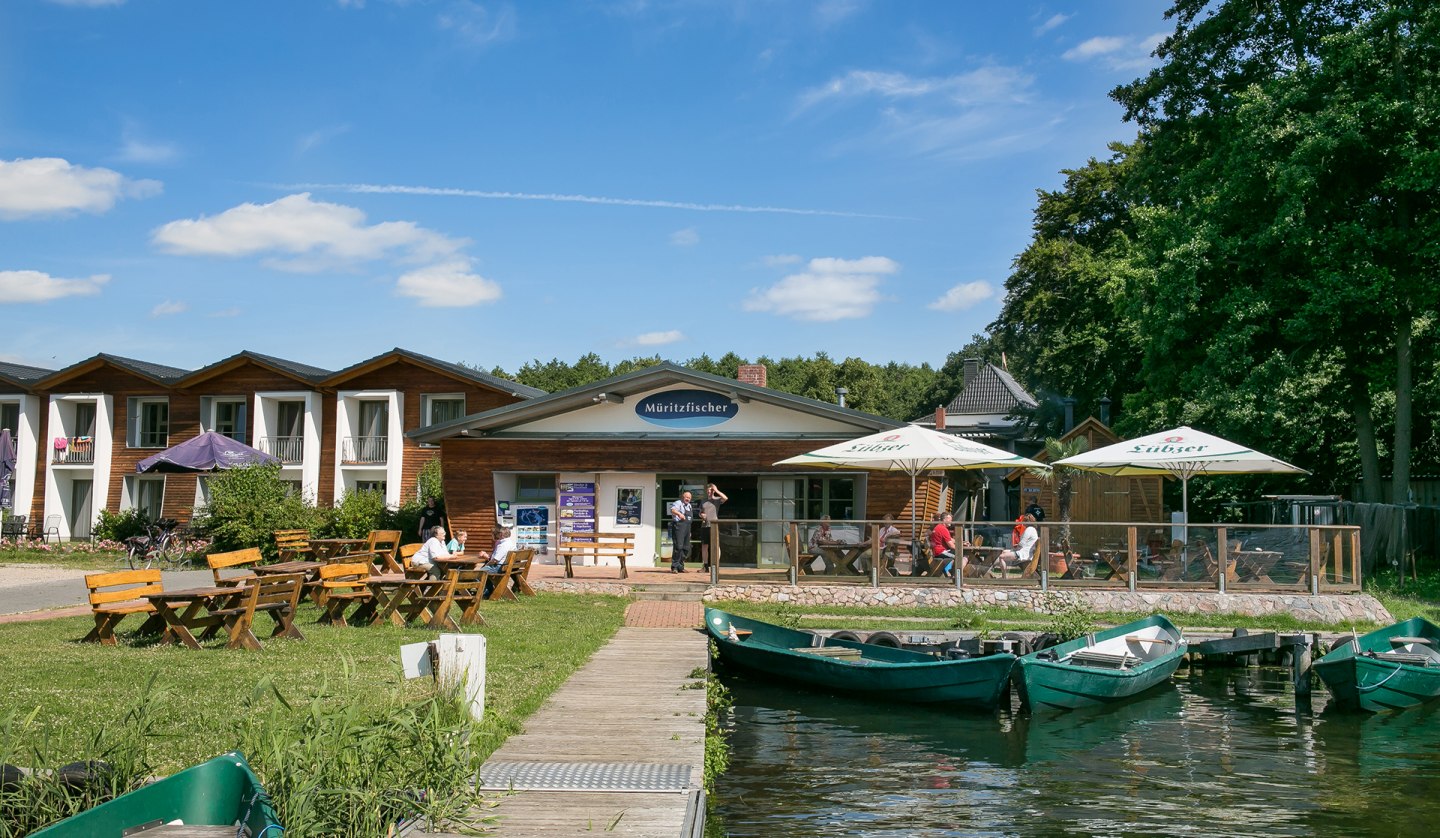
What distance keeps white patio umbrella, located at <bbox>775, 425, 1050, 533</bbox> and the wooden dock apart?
8.02 metres

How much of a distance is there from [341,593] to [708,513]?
26.3 feet

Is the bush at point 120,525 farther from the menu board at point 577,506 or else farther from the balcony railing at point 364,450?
the menu board at point 577,506

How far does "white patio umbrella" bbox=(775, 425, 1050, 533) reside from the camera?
1938 centimetres

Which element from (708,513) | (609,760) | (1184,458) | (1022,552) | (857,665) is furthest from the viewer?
(708,513)

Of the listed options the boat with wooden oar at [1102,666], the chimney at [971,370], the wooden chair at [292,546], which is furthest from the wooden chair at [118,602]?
the chimney at [971,370]

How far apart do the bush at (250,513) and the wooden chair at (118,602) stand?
14448mm

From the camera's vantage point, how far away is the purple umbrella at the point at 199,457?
82.4ft

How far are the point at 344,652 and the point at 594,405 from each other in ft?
42.6

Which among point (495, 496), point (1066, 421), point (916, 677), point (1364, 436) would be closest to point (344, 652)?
point (916, 677)

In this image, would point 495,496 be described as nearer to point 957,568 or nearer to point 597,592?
point 597,592

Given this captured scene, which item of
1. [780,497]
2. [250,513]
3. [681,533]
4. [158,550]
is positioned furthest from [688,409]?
[158,550]

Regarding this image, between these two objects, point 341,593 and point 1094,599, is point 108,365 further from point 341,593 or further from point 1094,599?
point 1094,599

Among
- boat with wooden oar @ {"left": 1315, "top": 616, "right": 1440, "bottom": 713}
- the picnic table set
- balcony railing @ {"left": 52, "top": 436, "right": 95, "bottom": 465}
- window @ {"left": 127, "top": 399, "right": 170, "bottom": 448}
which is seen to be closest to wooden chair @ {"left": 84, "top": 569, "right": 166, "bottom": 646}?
the picnic table set

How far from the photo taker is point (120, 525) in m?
32.9
